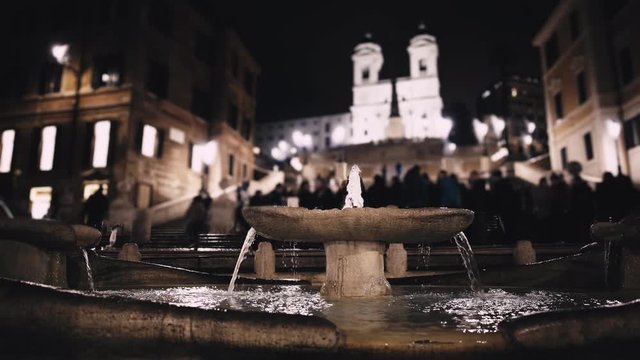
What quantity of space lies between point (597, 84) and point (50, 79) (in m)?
31.4

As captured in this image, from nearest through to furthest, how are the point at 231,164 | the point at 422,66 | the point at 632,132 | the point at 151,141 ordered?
the point at 632,132 < the point at 151,141 < the point at 231,164 < the point at 422,66

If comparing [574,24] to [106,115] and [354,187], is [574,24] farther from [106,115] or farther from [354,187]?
[106,115]

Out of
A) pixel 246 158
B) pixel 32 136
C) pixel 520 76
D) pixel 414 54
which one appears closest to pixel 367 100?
pixel 414 54

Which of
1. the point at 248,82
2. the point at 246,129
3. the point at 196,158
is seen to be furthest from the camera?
the point at 248,82

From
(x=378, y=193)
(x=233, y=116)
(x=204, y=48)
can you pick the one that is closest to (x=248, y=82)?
(x=233, y=116)

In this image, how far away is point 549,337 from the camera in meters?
2.79

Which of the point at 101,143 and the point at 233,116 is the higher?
the point at 233,116

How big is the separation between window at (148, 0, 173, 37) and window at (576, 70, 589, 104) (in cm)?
2536

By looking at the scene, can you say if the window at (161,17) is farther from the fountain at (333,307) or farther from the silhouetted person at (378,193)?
the fountain at (333,307)

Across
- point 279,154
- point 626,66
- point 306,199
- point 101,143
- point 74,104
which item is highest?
point 279,154

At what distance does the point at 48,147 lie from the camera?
24031 mm

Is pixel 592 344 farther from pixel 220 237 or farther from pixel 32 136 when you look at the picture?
pixel 32 136

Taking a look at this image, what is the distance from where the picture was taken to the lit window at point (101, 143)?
22656 mm

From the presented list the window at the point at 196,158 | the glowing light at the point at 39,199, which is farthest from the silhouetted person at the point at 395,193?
the glowing light at the point at 39,199
